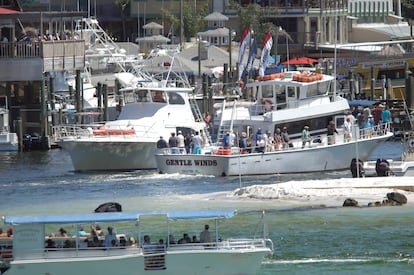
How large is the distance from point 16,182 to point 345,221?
61.8 ft

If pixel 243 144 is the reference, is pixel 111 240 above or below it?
above

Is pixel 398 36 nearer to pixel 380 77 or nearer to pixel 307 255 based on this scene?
pixel 380 77

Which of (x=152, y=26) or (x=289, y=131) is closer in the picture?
(x=289, y=131)

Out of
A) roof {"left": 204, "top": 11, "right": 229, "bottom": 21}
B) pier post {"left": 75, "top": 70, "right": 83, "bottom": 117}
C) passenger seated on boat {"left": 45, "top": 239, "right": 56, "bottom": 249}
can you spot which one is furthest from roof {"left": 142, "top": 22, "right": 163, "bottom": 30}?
passenger seated on boat {"left": 45, "top": 239, "right": 56, "bottom": 249}

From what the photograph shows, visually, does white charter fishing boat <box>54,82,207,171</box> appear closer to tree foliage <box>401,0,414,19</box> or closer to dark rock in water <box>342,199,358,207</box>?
dark rock in water <box>342,199,358,207</box>

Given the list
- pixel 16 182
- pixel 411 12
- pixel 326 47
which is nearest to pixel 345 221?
pixel 16 182

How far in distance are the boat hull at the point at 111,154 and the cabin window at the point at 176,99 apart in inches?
111

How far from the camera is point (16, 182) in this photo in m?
65.1

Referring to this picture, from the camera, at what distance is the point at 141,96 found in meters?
69.4

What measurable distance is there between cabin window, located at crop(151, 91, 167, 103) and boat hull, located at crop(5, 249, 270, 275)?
30057mm

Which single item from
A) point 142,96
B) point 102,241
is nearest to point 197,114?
point 142,96

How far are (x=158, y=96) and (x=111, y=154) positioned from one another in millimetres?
3701

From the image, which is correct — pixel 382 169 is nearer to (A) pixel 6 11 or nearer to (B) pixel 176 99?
(B) pixel 176 99

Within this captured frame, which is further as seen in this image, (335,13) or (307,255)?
(335,13)
